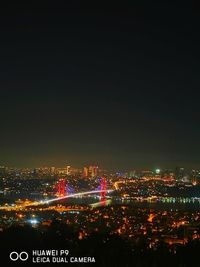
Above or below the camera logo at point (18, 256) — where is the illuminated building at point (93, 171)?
above

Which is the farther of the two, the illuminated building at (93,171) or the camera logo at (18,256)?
the illuminated building at (93,171)

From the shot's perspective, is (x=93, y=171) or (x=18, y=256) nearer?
(x=18, y=256)

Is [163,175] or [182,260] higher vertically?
[163,175]

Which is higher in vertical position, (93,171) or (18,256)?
(93,171)

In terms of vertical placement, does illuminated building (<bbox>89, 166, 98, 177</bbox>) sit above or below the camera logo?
above

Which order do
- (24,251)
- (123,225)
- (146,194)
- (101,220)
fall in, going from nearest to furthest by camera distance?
(24,251) < (123,225) < (101,220) < (146,194)

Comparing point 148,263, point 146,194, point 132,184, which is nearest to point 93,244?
point 148,263

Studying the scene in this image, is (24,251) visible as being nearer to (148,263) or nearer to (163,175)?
(148,263)

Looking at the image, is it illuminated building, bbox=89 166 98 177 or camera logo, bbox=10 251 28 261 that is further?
illuminated building, bbox=89 166 98 177
